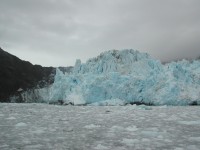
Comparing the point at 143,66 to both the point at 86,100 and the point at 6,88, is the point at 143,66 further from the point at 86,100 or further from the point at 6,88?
the point at 6,88

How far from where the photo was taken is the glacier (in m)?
24.0

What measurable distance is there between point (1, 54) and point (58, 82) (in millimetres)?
36020

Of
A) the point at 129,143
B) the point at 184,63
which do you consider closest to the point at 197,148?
the point at 129,143

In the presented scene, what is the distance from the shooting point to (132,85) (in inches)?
984

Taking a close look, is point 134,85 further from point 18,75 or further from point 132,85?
point 18,75

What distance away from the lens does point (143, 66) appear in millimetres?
28266

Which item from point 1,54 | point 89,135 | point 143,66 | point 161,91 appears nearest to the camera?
point 89,135

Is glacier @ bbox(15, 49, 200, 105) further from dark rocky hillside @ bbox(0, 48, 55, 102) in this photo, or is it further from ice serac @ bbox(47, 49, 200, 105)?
dark rocky hillside @ bbox(0, 48, 55, 102)

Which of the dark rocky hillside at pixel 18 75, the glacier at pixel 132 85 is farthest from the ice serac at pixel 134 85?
the dark rocky hillside at pixel 18 75

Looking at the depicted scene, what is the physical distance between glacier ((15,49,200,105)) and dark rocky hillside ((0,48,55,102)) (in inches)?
895

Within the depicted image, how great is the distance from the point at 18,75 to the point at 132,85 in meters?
38.2

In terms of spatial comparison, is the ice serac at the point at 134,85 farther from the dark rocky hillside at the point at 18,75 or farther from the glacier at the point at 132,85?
the dark rocky hillside at the point at 18,75

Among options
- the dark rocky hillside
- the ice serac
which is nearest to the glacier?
the ice serac

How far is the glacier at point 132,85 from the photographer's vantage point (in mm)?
23969
